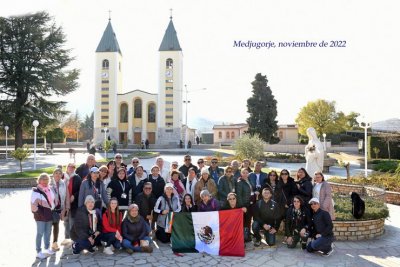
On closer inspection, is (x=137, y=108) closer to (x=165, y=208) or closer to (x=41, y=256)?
(x=165, y=208)

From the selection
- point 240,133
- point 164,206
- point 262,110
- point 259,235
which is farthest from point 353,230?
point 240,133

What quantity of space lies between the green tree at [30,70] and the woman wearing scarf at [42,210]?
28.8 meters

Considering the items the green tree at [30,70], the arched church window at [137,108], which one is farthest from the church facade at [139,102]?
the green tree at [30,70]

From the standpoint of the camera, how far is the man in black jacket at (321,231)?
5805mm

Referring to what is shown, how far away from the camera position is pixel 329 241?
19.1 ft

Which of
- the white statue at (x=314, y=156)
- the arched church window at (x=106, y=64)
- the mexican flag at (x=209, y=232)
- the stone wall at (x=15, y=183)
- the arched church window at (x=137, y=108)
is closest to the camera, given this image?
the mexican flag at (x=209, y=232)

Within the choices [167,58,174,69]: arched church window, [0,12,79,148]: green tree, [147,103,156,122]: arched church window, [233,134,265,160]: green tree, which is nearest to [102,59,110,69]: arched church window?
[147,103,156,122]: arched church window

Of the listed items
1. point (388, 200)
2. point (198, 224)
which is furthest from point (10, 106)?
point (388, 200)

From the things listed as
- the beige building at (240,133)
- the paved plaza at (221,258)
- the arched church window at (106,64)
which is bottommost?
the paved plaza at (221,258)

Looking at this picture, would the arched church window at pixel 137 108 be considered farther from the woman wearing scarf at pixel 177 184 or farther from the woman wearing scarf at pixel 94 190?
the woman wearing scarf at pixel 94 190

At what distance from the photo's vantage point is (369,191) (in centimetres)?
1030

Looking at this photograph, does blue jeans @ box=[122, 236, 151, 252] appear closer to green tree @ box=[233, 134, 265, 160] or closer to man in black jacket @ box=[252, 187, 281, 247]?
man in black jacket @ box=[252, 187, 281, 247]

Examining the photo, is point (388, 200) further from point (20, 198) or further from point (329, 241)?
point (20, 198)

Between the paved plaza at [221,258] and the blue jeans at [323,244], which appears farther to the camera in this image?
the blue jeans at [323,244]
